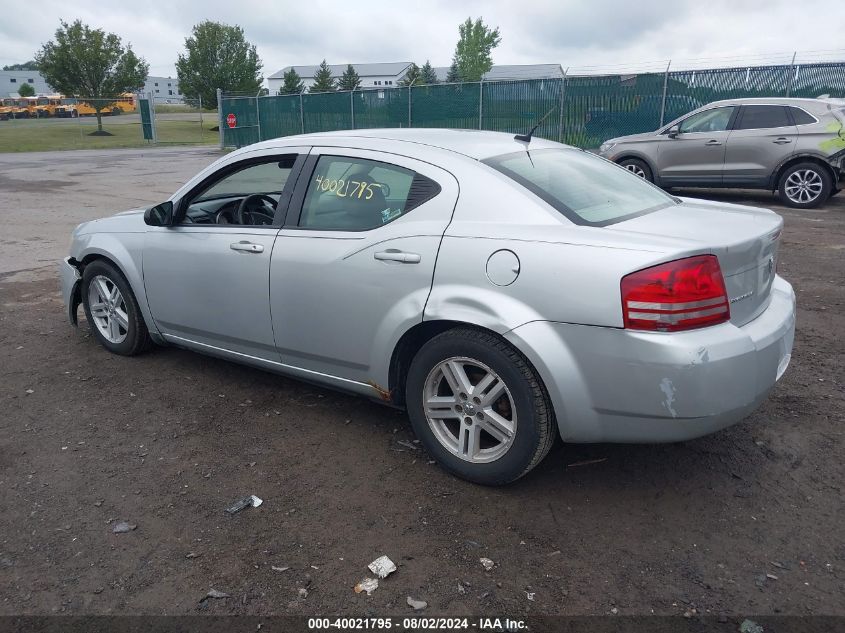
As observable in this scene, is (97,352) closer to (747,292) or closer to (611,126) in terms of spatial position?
(747,292)

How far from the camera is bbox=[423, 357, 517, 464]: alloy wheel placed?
10.3 feet

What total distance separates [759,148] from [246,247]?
10391mm

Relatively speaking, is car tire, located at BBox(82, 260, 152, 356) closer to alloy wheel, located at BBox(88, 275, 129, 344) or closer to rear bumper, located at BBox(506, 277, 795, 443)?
alloy wheel, located at BBox(88, 275, 129, 344)

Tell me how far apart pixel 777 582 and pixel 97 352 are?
4.55m

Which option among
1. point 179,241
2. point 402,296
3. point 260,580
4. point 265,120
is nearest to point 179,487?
point 260,580

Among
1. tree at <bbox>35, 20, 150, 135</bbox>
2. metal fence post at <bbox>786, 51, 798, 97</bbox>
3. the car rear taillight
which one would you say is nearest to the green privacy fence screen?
metal fence post at <bbox>786, 51, 798, 97</bbox>

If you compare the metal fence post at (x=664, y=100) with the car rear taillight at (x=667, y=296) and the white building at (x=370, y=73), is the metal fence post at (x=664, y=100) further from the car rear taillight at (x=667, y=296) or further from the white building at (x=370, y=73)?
the white building at (x=370, y=73)

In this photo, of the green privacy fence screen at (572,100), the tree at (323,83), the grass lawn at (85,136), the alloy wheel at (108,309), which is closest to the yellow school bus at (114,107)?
the grass lawn at (85,136)

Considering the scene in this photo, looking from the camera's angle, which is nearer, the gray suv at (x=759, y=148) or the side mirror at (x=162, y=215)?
the side mirror at (x=162, y=215)

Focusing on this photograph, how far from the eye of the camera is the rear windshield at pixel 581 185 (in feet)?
10.7

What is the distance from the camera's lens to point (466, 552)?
2.82 metres

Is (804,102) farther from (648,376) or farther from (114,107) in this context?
(114,107)

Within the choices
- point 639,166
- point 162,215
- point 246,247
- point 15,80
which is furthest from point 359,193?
point 15,80

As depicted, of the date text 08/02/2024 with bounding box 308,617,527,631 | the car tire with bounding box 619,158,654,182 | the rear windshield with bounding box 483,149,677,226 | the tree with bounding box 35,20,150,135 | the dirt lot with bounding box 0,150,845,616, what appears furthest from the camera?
the tree with bounding box 35,20,150,135
